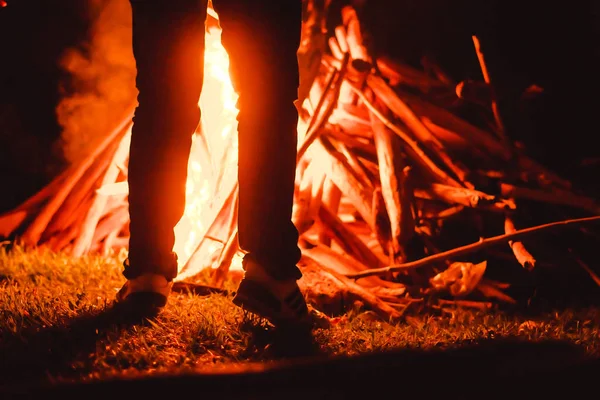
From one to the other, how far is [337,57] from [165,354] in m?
2.48

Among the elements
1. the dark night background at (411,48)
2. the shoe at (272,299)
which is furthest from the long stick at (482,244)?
the dark night background at (411,48)

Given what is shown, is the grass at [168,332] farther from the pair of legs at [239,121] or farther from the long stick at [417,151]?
the long stick at [417,151]

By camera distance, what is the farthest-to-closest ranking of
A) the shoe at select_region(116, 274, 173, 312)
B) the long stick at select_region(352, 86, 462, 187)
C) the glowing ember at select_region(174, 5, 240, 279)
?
the glowing ember at select_region(174, 5, 240, 279) < the long stick at select_region(352, 86, 462, 187) < the shoe at select_region(116, 274, 173, 312)

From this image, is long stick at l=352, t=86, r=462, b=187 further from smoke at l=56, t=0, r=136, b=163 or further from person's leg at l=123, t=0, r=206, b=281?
smoke at l=56, t=0, r=136, b=163

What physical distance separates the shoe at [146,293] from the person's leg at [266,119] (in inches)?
15.3

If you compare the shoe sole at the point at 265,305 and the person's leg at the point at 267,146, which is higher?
the person's leg at the point at 267,146

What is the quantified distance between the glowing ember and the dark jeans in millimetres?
1145

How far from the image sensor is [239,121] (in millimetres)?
2453

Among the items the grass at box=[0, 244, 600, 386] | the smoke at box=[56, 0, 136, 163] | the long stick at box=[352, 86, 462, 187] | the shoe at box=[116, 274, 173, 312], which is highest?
the smoke at box=[56, 0, 136, 163]

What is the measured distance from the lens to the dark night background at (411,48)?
13.2 feet

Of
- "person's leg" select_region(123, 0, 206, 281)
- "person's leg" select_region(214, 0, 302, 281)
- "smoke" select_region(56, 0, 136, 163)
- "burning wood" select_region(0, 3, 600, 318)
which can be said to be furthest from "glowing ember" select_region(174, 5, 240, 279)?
"person's leg" select_region(214, 0, 302, 281)

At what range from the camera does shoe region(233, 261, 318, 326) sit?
2.32 m

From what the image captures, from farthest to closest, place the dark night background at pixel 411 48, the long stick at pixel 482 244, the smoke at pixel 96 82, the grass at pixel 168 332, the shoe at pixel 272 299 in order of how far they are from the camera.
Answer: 1. the smoke at pixel 96 82
2. the dark night background at pixel 411 48
3. the long stick at pixel 482 244
4. the shoe at pixel 272 299
5. the grass at pixel 168 332

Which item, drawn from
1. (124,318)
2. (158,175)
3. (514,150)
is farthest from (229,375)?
(514,150)
